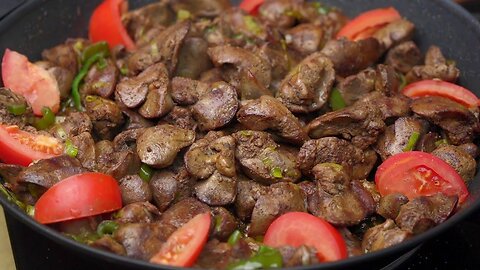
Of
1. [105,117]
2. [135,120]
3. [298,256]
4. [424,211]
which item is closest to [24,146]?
[105,117]

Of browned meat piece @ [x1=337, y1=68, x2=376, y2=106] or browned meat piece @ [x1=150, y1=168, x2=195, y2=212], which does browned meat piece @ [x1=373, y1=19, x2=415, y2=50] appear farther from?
browned meat piece @ [x1=150, y1=168, x2=195, y2=212]

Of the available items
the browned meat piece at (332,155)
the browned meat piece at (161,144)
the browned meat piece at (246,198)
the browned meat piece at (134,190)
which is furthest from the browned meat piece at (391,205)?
the browned meat piece at (134,190)

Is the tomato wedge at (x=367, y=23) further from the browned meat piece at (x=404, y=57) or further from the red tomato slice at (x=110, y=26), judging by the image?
the red tomato slice at (x=110, y=26)

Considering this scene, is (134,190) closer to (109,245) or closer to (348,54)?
(109,245)

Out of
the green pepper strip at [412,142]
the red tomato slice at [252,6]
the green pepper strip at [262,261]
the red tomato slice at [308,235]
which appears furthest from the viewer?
the red tomato slice at [252,6]

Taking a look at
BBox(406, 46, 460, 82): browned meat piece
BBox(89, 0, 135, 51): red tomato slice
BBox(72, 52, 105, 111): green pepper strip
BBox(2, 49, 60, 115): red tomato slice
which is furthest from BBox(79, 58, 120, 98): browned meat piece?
BBox(406, 46, 460, 82): browned meat piece
